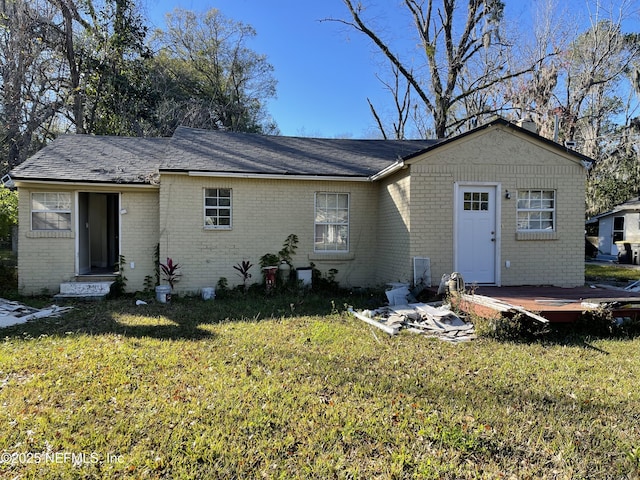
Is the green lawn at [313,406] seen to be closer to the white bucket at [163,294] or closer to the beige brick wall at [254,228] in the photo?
the white bucket at [163,294]

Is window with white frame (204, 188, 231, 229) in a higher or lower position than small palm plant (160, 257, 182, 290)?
higher

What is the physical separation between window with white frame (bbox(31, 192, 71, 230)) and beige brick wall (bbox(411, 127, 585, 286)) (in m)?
8.88

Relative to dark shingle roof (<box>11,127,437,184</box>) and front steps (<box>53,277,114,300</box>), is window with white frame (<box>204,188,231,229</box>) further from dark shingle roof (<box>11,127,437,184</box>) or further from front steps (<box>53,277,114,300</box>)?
front steps (<box>53,277,114,300</box>)

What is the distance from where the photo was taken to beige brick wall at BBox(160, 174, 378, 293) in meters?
9.70

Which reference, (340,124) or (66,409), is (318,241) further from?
(340,124)

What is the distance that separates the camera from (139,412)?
3.60 m

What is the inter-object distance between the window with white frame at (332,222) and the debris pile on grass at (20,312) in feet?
20.4

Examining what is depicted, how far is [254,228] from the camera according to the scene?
10.2 m

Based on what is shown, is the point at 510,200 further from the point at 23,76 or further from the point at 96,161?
the point at 23,76

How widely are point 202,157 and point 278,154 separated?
2272mm

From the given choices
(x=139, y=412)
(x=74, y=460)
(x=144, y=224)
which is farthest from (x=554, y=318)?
(x=144, y=224)

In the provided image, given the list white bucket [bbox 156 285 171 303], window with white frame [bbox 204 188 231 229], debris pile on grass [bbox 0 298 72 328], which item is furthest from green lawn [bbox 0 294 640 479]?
window with white frame [bbox 204 188 231 229]

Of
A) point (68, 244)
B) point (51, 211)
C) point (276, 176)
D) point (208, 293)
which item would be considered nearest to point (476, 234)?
point (276, 176)

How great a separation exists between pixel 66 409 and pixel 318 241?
7631 millimetres
